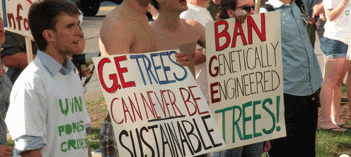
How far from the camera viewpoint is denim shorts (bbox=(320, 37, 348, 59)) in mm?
6422

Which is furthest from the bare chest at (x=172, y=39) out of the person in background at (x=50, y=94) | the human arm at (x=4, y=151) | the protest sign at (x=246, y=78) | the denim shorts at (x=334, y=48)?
the denim shorts at (x=334, y=48)

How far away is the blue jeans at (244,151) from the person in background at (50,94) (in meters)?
1.31

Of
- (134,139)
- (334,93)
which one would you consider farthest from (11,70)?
(334,93)

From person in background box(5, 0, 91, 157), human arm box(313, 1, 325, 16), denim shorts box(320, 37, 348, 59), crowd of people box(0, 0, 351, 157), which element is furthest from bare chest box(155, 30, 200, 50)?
human arm box(313, 1, 325, 16)

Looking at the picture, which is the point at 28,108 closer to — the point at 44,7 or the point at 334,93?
the point at 44,7

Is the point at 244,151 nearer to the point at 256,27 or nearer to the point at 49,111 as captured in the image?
the point at 256,27

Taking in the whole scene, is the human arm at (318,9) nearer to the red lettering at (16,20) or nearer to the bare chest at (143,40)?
the red lettering at (16,20)

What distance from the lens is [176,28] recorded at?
3.60 meters

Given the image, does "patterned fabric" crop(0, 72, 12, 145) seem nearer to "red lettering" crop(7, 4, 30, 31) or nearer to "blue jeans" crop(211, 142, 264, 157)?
"red lettering" crop(7, 4, 30, 31)

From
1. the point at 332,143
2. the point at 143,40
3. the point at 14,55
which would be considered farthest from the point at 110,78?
the point at 332,143

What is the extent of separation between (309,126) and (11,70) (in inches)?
92.1

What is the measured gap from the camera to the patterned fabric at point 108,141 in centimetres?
330

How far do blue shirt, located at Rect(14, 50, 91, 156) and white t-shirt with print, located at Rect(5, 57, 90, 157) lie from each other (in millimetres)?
20

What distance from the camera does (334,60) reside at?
649 cm
